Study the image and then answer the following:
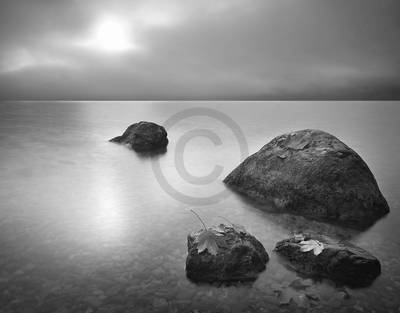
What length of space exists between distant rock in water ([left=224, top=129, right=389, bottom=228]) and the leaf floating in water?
3441 mm

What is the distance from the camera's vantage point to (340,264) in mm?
6480

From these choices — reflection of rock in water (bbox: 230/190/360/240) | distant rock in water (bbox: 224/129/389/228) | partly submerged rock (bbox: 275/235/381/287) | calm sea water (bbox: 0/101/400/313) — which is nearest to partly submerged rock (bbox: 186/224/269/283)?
calm sea water (bbox: 0/101/400/313)

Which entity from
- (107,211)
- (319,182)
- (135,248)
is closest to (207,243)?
(135,248)

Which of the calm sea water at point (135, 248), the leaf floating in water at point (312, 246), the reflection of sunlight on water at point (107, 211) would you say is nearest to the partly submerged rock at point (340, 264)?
the leaf floating in water at point (312, 246)

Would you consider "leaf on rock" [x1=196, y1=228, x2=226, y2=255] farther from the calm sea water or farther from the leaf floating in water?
the leaf floating in water

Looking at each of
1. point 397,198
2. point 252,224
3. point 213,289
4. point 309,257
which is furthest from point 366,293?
point 397,198

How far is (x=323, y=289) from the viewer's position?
20.4 feet

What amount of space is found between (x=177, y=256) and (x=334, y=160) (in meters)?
7.13

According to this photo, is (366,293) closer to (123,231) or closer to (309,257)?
(309,257)

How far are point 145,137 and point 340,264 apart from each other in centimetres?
2318

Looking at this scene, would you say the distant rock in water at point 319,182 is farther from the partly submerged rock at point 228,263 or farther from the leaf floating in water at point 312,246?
the partly submerged rock at point 228,263

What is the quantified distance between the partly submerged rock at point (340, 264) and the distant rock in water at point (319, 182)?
337cm

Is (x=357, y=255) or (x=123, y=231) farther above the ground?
(x=357, y=255)

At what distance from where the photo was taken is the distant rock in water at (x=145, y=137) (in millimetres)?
27438
